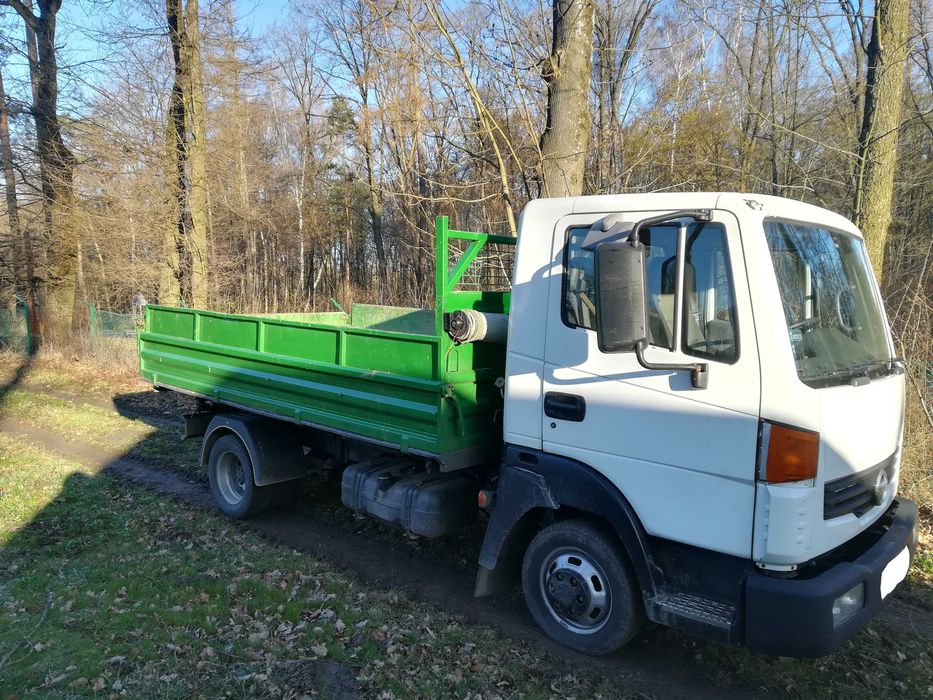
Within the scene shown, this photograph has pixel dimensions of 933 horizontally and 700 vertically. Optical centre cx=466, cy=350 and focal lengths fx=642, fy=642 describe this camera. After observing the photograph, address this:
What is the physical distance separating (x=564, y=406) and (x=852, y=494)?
1.40 m

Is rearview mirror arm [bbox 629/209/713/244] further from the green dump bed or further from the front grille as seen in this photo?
the green dump bed

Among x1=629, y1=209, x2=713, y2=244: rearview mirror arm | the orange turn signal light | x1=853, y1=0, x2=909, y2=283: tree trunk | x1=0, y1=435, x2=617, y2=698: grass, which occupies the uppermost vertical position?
x1=853, y1=0, x2=909, y2=283: tree trunk

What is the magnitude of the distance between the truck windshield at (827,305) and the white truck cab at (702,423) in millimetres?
12

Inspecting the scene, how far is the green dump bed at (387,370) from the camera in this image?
159 inches

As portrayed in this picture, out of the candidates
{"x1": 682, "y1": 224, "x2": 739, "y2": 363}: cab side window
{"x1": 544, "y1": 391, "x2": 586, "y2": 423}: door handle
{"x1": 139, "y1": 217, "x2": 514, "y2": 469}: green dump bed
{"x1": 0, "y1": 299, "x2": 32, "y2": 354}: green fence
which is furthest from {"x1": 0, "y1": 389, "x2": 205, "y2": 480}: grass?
{"x1": 0, "y1": 299, "x2": 32, "y2": 354}: green fence

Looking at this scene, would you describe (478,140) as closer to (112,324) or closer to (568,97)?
(568,97)

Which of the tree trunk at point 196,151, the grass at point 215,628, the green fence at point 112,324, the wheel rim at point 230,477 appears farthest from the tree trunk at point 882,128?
the green fence at point 112,324

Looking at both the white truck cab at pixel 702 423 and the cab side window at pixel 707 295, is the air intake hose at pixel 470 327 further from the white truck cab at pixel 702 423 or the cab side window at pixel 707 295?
the cab side window at pixel 707 295

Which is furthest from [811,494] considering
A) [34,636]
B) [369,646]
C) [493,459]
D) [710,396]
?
[34,636]

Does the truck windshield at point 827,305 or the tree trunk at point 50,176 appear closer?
the truck windshield at point 827,305

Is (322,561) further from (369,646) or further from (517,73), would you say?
(517,73)

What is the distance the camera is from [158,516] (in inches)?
228

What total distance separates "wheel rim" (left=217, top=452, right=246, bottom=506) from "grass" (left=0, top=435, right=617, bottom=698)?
0.47 meters

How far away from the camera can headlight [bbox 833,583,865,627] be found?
9.12ft
